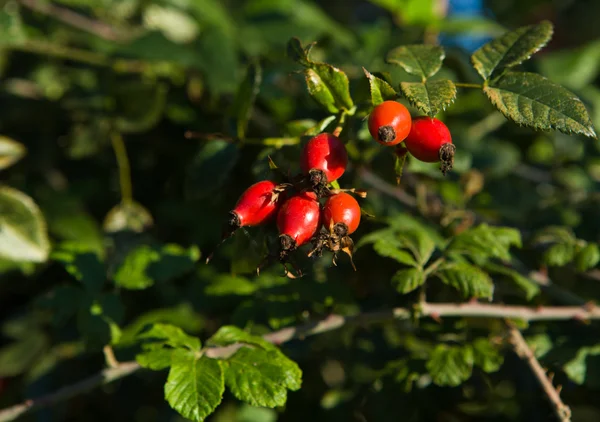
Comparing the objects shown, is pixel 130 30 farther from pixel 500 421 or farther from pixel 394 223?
pixel 500 421

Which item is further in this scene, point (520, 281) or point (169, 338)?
point (520, 281)

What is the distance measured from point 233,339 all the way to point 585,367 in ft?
3.13

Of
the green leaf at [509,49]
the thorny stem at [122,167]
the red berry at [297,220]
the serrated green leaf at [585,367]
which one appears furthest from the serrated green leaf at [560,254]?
the thorny stem at [122,167]

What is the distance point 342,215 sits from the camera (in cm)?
119

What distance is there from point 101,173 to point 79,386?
1376mm

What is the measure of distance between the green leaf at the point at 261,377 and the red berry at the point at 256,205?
0.35 metres

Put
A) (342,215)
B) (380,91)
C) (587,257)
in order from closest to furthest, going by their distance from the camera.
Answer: (342,215) < (380,91) < (587,257)

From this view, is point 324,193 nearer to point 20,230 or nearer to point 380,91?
point 380,91

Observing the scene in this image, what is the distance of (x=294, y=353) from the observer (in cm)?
194

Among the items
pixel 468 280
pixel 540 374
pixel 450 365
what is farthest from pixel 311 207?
pixel 540 374

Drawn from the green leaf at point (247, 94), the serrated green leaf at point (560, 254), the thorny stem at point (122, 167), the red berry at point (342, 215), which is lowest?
the thorny stem at point (122, 167)

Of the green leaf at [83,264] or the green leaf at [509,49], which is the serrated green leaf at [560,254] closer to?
the green leaf at [509,49]

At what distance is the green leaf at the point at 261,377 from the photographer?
54.1 inches

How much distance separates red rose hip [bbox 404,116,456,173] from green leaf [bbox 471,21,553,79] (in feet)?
0.79
